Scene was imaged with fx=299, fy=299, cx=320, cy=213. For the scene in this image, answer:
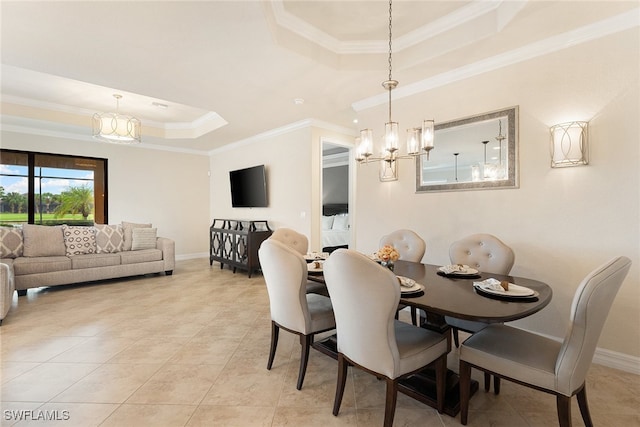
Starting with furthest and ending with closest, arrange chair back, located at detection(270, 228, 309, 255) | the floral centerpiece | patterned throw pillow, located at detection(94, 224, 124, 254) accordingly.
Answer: patterned throw pillow, located at detection(94, 224, 124, 254), chair back, located at detection(270, 228, 309, 255), the floral centerpiece

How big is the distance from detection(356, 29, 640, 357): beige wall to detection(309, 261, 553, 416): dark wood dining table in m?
0.87

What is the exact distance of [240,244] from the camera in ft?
17.8

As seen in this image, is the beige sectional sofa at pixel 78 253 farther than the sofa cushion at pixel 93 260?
No

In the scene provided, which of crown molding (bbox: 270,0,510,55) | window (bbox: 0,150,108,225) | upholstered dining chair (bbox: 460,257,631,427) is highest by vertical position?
crown molding (bbox: 270,0,510,55)

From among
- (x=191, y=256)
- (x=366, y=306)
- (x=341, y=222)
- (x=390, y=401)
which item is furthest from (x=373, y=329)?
(x=191, y=256)

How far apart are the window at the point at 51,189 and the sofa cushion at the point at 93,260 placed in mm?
1976

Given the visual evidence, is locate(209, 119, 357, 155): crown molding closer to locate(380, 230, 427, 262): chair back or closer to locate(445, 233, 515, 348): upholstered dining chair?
locate(380, 230, 427, 262): chair back

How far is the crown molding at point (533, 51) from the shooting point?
227 centimetres

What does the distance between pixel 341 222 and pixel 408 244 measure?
403 cm

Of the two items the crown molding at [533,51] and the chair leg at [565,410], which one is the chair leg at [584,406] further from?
the crown molding at [533,51]

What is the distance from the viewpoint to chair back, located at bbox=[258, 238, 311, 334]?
1980 millimetres

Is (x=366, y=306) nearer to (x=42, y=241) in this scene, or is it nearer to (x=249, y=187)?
(x=249, y=187)

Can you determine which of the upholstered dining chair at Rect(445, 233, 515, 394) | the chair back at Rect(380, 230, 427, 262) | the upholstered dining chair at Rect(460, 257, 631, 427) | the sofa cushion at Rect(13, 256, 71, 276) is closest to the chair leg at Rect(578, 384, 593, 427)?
the upholstered dining chair at Rect(460, 257, 631, 427)

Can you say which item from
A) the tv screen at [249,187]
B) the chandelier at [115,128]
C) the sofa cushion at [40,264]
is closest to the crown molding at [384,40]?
the tv screen at [249,187]
